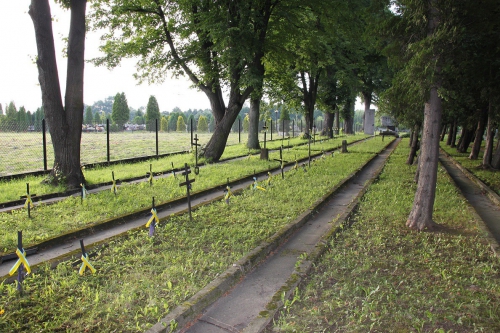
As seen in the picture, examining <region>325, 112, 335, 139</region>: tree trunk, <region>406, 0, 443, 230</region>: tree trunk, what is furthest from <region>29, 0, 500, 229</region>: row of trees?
<region>325, 112, 335, 139</region>: tree trunk

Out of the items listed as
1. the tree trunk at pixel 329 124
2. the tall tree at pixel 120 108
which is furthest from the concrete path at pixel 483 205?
the tall tree at pixel 120 108

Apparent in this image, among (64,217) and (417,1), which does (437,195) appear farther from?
(64,217)

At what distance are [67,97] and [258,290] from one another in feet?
27.0

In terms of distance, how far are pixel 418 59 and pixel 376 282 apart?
3821mm

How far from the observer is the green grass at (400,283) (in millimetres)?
3512

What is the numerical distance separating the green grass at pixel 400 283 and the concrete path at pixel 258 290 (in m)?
0.31

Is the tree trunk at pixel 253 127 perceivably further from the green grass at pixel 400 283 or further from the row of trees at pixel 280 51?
the green grass at pixel 400 283

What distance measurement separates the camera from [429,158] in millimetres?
6375

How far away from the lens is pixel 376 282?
4316mm

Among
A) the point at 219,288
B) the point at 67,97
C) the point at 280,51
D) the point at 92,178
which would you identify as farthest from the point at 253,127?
the point at 219,288

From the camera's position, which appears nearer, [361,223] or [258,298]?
[258,298]

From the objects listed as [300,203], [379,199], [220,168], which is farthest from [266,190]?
[220,168]

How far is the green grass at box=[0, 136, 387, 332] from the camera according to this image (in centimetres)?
346

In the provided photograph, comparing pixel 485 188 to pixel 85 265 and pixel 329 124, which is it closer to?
pixel 85 265
